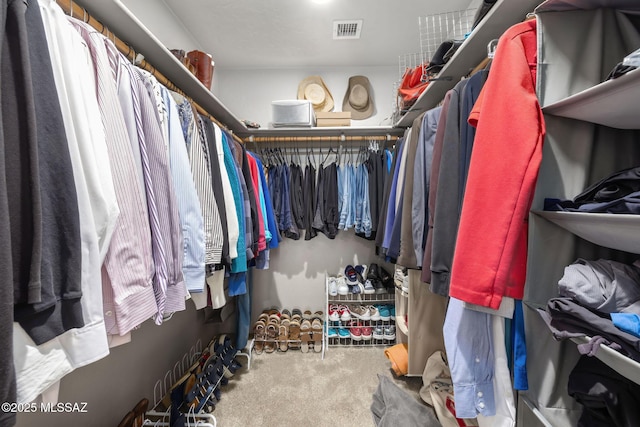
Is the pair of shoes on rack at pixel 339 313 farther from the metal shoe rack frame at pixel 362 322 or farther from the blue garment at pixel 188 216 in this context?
the blue garment at pixel 188 216

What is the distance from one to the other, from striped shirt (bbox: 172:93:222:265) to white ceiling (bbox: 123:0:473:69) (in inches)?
36.5

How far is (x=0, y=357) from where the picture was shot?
333mm

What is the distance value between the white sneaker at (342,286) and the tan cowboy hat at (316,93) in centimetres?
157

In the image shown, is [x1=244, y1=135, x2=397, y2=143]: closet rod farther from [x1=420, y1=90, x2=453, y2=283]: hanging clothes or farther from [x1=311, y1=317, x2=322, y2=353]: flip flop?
[x1=311, y1=317, x2=322, y2=353]: flip flop

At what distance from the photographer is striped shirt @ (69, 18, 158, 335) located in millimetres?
562

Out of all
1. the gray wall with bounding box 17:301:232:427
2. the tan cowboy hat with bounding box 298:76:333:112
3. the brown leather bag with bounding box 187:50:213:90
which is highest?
the tan cowboy hat with bounding box 298:76:333:112

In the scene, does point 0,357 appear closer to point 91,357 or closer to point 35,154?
point 91,357

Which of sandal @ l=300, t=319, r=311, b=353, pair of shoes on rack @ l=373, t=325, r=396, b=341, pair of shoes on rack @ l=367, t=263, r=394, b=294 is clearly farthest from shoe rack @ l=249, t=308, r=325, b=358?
pair of shoes on rack @ l=367, t=263, r=394, b=294

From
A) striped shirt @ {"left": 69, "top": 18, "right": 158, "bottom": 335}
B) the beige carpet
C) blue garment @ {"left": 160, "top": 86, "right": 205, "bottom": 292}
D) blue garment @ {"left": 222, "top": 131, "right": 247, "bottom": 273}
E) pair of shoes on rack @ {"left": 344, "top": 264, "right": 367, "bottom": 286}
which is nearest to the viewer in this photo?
striped shirt @ {"left": 69, "top": 18, "right": 158, "bottom": 335}

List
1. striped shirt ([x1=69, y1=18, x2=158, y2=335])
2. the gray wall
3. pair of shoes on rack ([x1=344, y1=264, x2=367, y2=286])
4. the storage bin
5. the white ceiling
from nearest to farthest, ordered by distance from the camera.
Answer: striped shirt ([x1=69, y1=18, x2=158, y2=335]) < the gray wall < the white ceiling < the storage bin < pair of shoes on rack ([x1=344, y1=264, x2=367, y2=286])

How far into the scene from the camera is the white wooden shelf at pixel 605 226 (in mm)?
432

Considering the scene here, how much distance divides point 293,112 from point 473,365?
1.87 metres

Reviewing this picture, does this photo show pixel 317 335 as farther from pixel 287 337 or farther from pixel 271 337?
pixel 271 337

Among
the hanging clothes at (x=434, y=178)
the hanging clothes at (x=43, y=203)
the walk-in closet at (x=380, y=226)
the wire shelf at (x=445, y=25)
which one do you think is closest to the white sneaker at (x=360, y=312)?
the walk-in closet at (x=380, y=226)
